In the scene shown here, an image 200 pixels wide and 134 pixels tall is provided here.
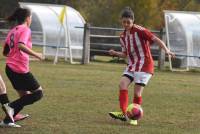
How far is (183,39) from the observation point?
2422 centimetres

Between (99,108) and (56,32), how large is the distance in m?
15.9

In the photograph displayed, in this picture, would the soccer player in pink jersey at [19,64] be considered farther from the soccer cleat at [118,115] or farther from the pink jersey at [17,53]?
the soccer cleat at [118,115]

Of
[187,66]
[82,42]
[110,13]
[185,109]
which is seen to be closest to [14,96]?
[185,109]

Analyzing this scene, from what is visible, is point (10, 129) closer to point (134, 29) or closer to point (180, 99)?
point (134, 29)

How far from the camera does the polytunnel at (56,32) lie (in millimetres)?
25547

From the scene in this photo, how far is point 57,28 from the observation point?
26547mm

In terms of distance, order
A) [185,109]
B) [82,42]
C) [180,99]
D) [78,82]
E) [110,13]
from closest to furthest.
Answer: [185,109]
[180,99]
[78,82]
[82,42]
[110,13]

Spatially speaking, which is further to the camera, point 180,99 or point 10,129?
point 180,99

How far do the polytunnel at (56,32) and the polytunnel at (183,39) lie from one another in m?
3.78

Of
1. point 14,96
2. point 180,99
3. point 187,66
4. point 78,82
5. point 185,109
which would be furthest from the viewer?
point 187,66

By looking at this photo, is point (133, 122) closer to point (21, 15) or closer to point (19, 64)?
point (19, 64)

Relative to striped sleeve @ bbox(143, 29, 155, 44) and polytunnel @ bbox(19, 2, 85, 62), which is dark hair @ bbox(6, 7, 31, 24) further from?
polytunnel @ bbox(19, 2, 85, 62)

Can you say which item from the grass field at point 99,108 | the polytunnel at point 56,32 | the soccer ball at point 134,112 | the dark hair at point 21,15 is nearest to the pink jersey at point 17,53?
the dark hair at point 21,15

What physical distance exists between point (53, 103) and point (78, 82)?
456 centimetres
